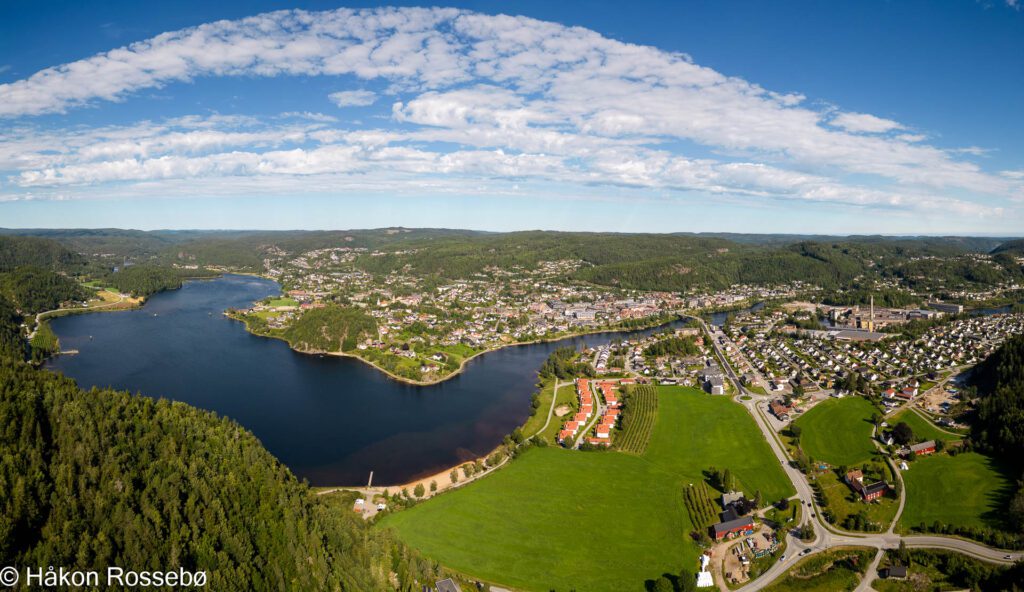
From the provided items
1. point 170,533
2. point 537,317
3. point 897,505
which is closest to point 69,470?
point 170,533

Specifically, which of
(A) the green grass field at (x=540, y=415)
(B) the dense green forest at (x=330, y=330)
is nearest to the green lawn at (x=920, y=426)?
(A) the green grass field at (x=540, y=415)

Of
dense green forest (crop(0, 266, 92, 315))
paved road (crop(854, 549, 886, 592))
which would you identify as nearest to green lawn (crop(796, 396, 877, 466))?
paved road (crop(854, 549, 886, 592))

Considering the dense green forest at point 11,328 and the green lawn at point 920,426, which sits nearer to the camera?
the green lawn at point 920,426

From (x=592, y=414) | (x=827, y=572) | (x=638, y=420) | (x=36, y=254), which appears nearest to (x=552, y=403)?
(x=592, y=414)

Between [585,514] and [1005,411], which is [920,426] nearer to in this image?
[1005,411]

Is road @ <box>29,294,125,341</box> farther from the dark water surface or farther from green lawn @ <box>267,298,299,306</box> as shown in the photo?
green lawn @ <box>267,298,299,306</box>

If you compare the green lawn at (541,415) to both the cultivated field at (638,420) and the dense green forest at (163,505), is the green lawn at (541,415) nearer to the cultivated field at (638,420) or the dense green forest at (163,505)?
the cultivated field at (638,420)

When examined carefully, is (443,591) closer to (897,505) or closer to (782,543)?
(782,543)
